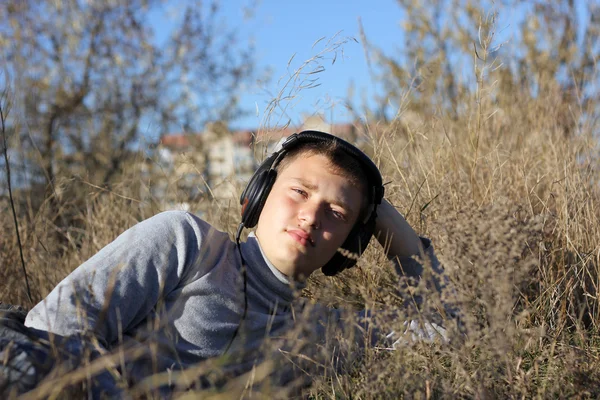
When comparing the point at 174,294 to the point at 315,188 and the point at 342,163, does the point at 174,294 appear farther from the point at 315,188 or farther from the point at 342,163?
the point at 342,163

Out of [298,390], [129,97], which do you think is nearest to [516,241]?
[298,390]

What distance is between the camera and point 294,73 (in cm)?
285

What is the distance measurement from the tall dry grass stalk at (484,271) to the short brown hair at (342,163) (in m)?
0.26

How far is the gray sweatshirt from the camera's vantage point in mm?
1797

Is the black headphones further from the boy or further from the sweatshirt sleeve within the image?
the sweatshirt sleeve

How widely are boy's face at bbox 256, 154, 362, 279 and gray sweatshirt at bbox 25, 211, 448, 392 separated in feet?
0.31

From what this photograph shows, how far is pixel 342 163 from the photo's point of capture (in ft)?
7.57

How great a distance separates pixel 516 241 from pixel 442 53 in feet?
19.3

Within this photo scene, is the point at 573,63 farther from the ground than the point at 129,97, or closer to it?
farther from the ground

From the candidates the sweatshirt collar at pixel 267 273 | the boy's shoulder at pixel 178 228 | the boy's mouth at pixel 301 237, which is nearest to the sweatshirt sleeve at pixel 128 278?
the boy's shoulder at pixel 178 228

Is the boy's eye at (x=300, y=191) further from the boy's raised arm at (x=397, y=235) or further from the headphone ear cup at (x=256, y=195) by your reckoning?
the boy's raised arm at (x=397, y=235)

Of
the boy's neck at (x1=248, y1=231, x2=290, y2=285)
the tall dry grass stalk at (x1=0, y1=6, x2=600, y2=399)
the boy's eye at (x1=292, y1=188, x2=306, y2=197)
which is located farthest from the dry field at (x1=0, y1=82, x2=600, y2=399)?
the boy's eye at (x1=292, y1=188, x2=306, y2=197)

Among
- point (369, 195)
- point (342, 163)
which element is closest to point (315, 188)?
point (342, 163)

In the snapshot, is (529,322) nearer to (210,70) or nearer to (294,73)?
(294,73)
